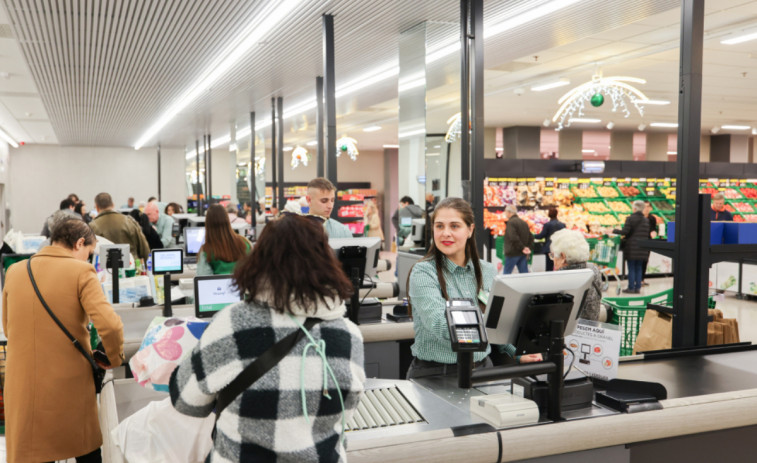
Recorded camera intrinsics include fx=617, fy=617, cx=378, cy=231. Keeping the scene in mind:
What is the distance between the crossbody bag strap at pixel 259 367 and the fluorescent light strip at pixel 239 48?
505 centimetres

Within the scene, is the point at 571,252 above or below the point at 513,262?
above

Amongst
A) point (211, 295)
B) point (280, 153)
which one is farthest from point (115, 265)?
point (280, 153)

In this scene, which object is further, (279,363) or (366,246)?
(366,246)

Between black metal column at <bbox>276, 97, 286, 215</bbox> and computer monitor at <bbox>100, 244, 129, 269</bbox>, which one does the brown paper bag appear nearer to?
computer monitor at <bbox>100, 244, 129, 269</bbox>

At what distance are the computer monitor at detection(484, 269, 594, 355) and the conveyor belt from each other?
42cm

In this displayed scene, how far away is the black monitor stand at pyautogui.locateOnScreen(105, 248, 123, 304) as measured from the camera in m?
4.53

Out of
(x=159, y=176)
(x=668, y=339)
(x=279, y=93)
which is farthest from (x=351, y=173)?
(x=668, y=339)

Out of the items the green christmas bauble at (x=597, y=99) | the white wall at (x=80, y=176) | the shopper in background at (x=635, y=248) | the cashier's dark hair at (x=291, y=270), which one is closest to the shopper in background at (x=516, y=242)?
the shopper in background at (x=635, y=248)

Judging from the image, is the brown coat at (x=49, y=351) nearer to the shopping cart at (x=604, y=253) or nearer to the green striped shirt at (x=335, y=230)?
the green striped shirt at (x=335, y=230)

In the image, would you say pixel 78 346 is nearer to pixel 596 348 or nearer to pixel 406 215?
pixel 596 348

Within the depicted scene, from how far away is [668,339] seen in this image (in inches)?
155

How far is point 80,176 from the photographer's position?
21.7m

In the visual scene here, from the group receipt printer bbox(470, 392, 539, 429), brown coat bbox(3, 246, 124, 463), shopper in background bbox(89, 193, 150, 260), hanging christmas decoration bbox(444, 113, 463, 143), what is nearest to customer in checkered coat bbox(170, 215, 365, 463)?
receipt printer bbox(470, 392, 539, 429)

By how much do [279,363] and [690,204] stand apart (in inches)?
127
